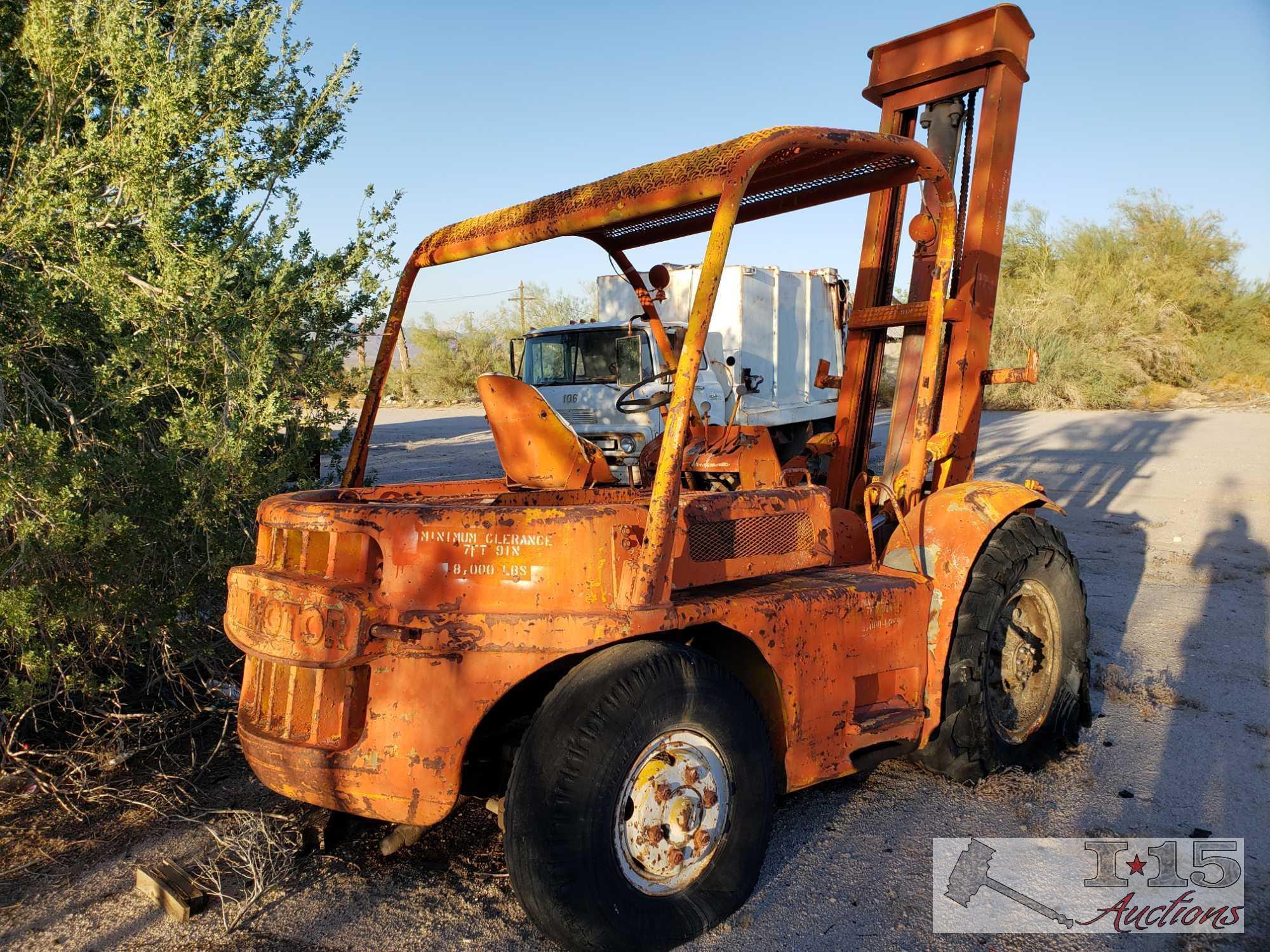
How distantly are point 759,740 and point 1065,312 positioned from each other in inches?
1175

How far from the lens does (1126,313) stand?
→ 29.8 meters

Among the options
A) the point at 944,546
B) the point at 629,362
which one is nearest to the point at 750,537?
the point at 944,546

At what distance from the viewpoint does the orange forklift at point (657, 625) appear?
2779 mm

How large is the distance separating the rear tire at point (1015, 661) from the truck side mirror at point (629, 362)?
25.7 ft

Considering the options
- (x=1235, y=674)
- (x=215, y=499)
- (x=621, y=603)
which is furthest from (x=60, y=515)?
(x=1235, y=674)

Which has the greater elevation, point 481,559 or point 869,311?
point 869,311

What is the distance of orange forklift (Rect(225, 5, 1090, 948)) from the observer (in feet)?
9.12

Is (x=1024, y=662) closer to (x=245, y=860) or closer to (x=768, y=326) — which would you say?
(x=245, y=860)

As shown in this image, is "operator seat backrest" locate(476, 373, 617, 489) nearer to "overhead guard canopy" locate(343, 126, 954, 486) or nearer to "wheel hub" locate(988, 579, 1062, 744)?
"overhead guard canopy" locate(343, 126, 954, 486)

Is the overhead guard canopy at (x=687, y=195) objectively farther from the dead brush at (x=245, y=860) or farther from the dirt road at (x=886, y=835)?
the dirt road at (x=886, y=835)

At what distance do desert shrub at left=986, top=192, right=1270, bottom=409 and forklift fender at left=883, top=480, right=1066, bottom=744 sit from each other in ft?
75.2

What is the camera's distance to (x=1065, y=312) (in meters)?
29.0

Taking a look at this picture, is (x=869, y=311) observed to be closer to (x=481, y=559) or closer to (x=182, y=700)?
(x=481, y=559)

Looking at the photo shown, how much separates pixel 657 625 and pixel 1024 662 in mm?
2425
